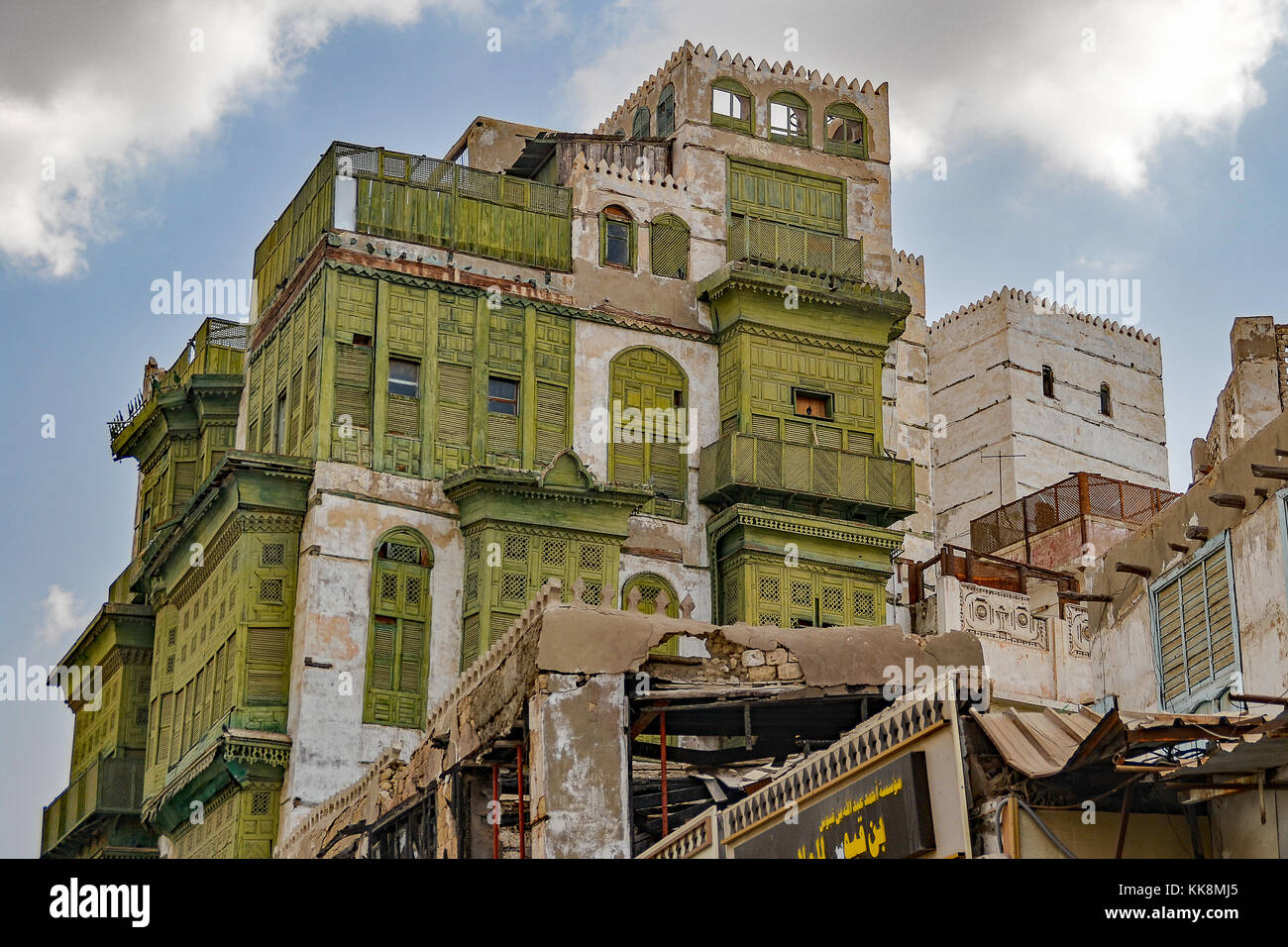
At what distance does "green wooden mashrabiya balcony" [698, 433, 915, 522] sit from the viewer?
4009 centimetres

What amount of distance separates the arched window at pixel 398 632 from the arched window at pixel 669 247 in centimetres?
797

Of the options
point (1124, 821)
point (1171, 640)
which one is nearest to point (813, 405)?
point (1171, 640)

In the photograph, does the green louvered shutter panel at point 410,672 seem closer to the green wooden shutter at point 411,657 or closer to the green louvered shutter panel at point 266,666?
the green wooden shutter at point 411,657

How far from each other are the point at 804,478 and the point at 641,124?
31.0 ft

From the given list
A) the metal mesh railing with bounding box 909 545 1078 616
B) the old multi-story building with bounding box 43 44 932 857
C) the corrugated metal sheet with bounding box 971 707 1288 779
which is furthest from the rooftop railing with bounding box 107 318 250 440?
the corrugated metal sheet with bounding box 971 707 1288 779

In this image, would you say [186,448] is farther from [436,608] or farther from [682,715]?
[682,715]

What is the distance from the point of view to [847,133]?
4562 centimetres

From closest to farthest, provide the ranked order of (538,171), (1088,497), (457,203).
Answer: (457,203) → (538,171) → (1088,497)

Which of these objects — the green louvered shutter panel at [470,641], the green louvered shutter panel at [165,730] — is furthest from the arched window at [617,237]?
the green louvered shutter panel at [165,730]

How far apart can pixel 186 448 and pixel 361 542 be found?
931 cm

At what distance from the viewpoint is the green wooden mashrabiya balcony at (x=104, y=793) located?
1668 inches

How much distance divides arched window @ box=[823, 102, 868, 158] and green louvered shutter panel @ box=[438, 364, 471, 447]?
1007 centimetres
